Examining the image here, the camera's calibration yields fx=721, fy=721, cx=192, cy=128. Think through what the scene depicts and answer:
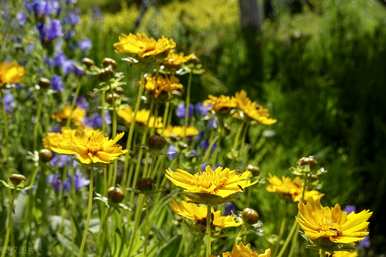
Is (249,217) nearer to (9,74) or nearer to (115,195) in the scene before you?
(115,195)

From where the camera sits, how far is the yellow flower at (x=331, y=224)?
41.7 inches

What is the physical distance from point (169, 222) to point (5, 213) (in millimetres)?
439

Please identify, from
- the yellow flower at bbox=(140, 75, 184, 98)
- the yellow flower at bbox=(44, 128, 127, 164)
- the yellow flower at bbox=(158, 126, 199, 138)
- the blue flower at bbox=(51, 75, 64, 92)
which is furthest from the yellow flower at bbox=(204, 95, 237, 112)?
the blue flower at bbox=(51, 75, 64, 92)

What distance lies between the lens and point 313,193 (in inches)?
59.7

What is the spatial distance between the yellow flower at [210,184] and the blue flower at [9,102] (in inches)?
58.5

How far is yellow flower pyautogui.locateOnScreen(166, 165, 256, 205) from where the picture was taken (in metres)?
1.05

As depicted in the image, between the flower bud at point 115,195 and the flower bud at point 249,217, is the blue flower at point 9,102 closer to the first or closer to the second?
the flower bud at point 115,195

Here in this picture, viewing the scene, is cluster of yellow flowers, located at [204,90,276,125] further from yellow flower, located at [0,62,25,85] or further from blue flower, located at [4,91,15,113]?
blue flower, located at [4,91,15,113]

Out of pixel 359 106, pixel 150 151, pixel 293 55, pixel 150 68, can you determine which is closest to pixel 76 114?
pixel 150 151

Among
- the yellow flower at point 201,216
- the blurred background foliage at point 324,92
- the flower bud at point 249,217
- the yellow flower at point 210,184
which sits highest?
the yellow flower at point 210,184

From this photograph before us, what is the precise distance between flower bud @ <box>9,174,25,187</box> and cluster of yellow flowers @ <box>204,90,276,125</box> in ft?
1.64

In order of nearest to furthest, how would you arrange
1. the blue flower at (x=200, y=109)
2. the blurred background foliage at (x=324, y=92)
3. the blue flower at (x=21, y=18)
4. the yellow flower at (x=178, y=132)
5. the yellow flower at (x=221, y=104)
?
the yellow flower at (x=221, y=104) → the yellow flower at (x=178, y=132) → the blue flower at (x=200, y=109) → the blue flower at (x=21, y=18) → the blurred background foliage at (x=324, y=92)

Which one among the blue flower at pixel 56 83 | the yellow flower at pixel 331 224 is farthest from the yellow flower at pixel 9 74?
the blue flower at pixel 56 83

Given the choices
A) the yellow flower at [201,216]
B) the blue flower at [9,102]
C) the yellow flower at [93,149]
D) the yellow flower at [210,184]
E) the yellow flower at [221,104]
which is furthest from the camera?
the blue flower at [9,102]
